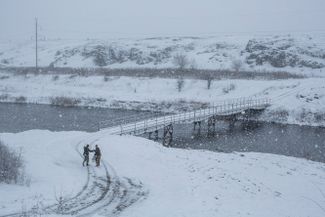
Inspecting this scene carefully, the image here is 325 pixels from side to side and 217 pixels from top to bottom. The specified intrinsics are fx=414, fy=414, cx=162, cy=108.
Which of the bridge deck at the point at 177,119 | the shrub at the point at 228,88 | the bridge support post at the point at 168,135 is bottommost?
the bridge support post at the point at 168,135

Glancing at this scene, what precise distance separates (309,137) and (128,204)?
28.4 metres

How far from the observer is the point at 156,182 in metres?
21.6

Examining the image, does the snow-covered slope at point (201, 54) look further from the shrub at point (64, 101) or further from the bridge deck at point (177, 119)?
the shrub at point (64, 101)

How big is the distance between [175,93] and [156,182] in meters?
47.7

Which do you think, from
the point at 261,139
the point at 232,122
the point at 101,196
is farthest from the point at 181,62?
the point at 101,196

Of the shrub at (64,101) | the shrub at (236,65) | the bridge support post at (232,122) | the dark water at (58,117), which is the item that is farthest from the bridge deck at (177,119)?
the shrub at (236,65)

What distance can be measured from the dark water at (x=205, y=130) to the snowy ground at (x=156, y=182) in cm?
548

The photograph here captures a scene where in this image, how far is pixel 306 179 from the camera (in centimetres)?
2441

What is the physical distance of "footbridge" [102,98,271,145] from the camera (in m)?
35.3

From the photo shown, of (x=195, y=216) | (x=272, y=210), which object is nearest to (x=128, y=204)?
(x=195, y=216)

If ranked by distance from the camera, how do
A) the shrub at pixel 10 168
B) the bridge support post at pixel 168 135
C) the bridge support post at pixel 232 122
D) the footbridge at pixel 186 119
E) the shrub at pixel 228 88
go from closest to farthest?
the shrub at pixel 10 168 → the footbridge at pixel 186 119 → the bridge support post at pixel 168 135 → the bridge support post at pixel 232 122 → the shrub at pixel 228 88

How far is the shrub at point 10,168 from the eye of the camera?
63.3ft

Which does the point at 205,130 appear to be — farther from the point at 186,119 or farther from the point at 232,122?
the point at 232,122

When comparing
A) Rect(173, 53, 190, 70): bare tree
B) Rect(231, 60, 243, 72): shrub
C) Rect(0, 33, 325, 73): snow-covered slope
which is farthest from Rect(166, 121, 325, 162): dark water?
Rect(173, 53, 190, 70): bare tree
